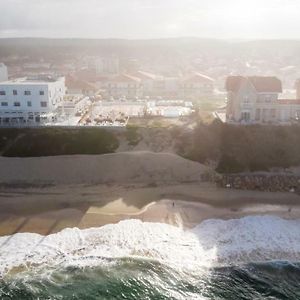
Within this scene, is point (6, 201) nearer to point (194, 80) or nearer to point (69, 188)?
point (69, 188)

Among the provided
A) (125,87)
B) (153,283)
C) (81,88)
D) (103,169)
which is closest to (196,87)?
(125,87)

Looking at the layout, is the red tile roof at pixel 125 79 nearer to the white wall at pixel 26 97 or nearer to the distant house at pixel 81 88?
the distant house at pixel 81 88

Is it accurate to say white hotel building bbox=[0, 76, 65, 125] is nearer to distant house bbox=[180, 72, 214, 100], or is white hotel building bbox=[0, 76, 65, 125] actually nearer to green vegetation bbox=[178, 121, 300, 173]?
green vegetation bbox=[178, 121, 300, 173]

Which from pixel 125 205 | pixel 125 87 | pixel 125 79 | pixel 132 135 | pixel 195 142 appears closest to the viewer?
pixel 125 205

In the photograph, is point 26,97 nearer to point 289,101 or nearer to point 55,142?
point 55,142

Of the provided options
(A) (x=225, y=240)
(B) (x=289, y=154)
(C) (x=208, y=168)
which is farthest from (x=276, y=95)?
(A) (x=225, y=240)

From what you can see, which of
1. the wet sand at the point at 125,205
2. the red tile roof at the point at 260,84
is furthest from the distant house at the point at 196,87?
the wet sand at the point at 125,205
